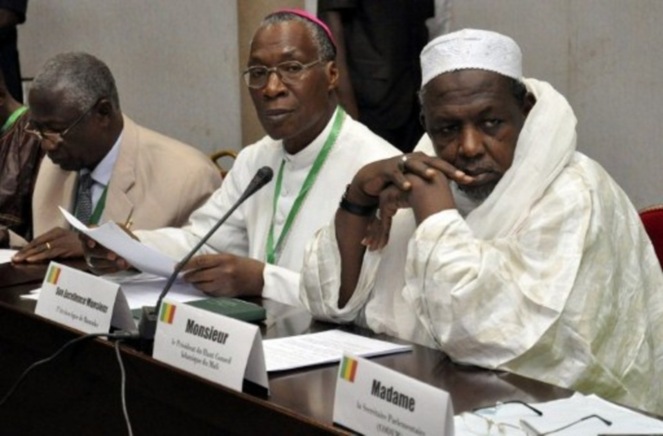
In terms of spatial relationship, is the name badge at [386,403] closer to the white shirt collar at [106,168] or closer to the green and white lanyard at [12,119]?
the white shirt collar at [106,168]

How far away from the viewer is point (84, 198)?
3.96 metres

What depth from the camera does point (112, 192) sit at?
3842 mm

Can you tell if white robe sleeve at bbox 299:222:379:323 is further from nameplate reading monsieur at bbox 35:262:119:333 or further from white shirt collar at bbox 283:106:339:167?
white shirt collar at bbox 283:106:339:167

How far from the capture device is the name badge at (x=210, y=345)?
1930 mm

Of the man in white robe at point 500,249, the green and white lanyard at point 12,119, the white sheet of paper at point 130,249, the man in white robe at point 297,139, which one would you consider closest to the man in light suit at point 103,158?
the man in white robe at point 297,139

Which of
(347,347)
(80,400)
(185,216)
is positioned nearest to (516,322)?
(347,347)

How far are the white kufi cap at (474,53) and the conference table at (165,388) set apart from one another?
22.6 inches

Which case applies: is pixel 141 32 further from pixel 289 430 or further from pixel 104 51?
pixel 289 430

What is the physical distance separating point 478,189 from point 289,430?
2.67 ft

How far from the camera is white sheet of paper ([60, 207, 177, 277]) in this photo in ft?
9.04

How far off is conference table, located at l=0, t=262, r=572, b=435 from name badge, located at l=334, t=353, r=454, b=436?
0.04 meters

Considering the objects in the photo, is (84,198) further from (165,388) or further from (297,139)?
(165,388)

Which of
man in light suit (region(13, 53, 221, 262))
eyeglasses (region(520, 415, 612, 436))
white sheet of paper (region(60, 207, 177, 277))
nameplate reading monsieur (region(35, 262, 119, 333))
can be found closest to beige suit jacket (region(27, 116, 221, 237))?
man in light suit (region(13, 53, 221, 262))

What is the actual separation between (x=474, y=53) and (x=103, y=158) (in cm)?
186
